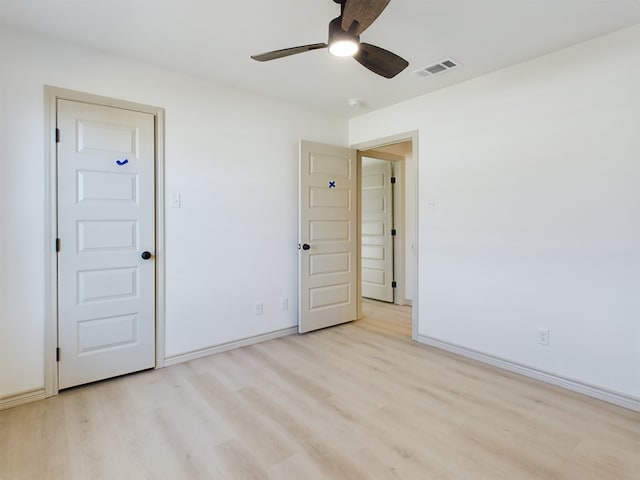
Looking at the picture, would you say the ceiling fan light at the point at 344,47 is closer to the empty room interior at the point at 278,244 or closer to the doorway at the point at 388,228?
the empty room interior at the point at 278,244

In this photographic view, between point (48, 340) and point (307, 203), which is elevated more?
point (307, 203)

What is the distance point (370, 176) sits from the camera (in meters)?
5.59

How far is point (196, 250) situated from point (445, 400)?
231 cm

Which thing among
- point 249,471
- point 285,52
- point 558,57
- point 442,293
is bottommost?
point 249,471

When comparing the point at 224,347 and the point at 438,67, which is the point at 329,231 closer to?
the point at 224,347

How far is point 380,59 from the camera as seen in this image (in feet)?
6.64

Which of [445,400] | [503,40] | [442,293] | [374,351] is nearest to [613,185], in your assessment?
[503,40]

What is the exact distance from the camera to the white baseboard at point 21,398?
224 centimetres

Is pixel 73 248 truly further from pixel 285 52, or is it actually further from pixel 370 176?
pixel 370 176

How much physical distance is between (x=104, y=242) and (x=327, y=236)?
2157 mm

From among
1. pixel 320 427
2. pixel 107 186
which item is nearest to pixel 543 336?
pixel 320 427

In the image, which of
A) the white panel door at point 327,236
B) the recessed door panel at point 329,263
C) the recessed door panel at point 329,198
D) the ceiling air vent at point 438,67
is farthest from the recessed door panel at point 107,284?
the ceiling air vent at point 438,67

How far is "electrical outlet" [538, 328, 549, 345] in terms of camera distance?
2.65 m

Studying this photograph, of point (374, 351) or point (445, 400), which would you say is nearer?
point (445, 400)
